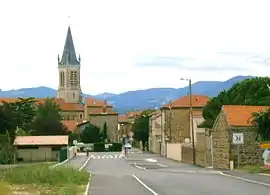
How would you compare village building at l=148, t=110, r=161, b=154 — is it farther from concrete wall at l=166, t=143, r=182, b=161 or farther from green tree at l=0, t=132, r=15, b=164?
green tree at l=0, t=132, r=15, b=164

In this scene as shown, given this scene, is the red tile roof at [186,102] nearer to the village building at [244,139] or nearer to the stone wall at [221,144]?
the stone wall at [221,144]

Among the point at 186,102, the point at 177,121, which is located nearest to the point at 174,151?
the point at 177,121

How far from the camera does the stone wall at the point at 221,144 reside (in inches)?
2066

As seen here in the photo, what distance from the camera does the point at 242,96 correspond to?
82812 millimetres

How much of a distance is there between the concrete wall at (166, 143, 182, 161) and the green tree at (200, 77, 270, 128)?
4667 mm

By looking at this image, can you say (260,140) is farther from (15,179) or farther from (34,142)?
(34,142)

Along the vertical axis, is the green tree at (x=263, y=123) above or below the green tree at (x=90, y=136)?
below

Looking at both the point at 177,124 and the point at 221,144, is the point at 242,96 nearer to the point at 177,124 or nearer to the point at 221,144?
the point at 177,124

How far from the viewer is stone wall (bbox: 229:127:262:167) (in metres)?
51.4

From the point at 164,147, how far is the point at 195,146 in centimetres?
3153

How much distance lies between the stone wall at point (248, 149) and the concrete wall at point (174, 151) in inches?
1135

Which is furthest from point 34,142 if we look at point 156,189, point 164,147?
point 156,189

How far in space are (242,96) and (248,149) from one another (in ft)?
104

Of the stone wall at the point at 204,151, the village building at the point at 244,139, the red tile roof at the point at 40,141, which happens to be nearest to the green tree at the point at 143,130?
the red tile roof at the point at 40,141
